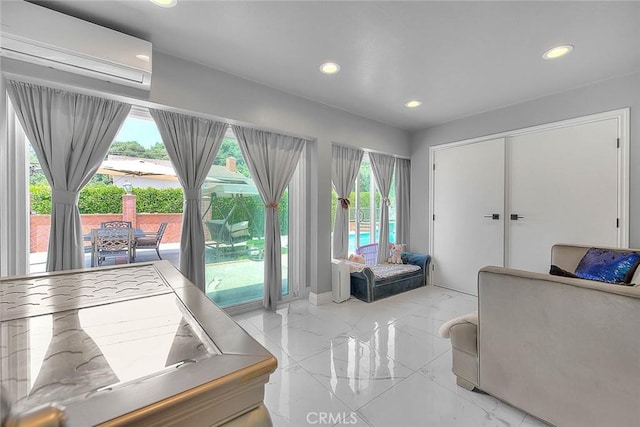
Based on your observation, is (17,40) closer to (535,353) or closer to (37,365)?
(37,365)

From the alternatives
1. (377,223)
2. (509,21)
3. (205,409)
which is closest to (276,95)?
(509,21)

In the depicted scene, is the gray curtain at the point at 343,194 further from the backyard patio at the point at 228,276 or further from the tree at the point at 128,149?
the tree at the point at 128,149

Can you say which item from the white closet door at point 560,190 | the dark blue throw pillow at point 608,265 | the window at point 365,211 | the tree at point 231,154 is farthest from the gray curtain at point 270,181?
the white closet door at point 560,190

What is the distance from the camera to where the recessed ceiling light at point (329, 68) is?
2.37m

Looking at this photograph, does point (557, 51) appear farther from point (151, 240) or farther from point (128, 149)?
point (151, 240)

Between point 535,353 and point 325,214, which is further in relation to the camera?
point 325,214

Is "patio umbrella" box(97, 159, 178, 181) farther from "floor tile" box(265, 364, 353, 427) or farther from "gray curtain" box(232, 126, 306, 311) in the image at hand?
"floor tile" box(265, 364, 353, 427)

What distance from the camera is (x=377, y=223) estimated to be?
429 cm

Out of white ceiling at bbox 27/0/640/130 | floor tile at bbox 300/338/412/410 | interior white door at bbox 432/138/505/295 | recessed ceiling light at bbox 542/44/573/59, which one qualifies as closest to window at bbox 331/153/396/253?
interior white door at bbox 432/138/505/295

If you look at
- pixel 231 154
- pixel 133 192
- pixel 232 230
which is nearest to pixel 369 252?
pixel 232 230

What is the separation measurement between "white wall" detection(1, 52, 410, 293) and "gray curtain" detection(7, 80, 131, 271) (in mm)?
151

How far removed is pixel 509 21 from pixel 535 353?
2088 mm

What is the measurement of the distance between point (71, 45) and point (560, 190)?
444cm

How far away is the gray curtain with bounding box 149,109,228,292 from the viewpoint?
2.44m
